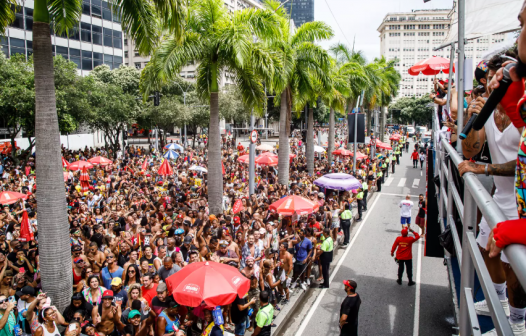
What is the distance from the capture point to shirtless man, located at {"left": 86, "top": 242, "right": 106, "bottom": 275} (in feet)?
27.8

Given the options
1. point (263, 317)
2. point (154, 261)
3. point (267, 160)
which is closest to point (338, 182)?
point (267, 160)

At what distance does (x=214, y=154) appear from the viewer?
540 inches

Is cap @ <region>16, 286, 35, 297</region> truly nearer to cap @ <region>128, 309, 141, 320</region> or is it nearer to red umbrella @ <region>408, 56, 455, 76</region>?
cap @ <region>128, 309, 141, 320</region>

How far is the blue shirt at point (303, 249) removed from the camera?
10.4m

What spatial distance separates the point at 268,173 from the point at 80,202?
12.1 metres

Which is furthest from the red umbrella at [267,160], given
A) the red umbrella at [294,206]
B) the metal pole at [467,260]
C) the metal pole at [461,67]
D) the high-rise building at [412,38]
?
the high-rise building at [412,38]

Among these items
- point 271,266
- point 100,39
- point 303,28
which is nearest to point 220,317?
point 271,266

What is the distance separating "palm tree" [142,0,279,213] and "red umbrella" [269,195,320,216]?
9.22 ft

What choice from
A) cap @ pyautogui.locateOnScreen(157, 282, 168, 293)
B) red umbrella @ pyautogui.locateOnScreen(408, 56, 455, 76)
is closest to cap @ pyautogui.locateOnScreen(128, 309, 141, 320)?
cap @ pyautogui.locateOnScreen(157, 282, 168, 293)

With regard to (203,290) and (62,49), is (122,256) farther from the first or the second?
(62,49)

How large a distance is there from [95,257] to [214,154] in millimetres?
Result: 5976

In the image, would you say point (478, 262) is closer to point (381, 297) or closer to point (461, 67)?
point (461, 67)

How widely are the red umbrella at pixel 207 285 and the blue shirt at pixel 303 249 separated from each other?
3487 millimetres

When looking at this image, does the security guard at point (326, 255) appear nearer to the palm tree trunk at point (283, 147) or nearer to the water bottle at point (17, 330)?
the water bottle at point (17, 330)
